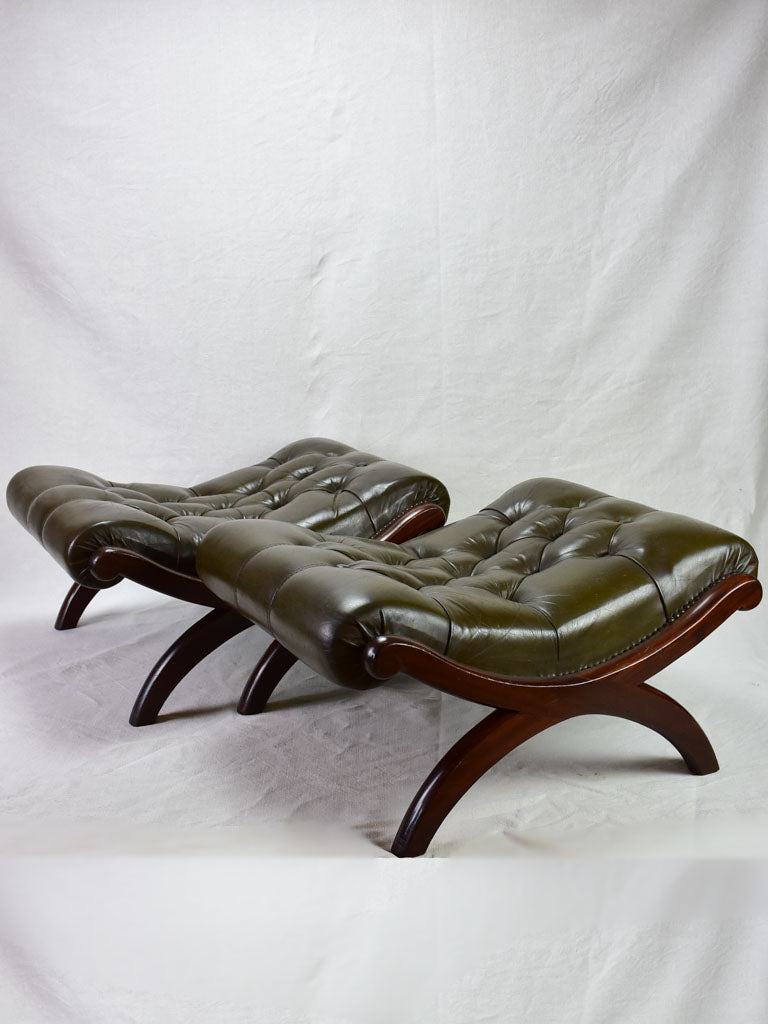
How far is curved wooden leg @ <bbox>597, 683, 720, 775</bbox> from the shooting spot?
86.7 inches

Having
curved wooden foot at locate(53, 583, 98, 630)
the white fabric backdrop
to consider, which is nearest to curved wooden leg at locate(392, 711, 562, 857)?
the white fabric backdrop

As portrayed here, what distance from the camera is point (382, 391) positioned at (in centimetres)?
358

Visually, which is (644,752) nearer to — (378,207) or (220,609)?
(220,609)

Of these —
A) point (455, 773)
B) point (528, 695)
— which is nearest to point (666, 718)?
point (528, 695)

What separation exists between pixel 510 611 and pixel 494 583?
222 millimetres

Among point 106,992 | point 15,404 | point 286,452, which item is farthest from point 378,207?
point 106,992

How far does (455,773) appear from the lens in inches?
80.1

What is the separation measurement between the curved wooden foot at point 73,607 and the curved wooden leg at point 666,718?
171cm

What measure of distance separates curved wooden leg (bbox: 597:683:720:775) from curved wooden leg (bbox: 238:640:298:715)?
833mm

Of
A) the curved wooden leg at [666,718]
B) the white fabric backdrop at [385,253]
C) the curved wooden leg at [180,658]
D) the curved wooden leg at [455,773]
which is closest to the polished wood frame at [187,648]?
the curved wooden leg at [180,658]

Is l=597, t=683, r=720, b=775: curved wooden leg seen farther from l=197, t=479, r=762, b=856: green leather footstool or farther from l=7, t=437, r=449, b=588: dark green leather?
l=7, t=437, r=449, b=588: dark green leather

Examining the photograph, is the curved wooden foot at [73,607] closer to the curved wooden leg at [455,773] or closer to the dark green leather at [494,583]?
the dark green leather at [494,583]

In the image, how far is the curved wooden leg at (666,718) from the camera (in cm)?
220

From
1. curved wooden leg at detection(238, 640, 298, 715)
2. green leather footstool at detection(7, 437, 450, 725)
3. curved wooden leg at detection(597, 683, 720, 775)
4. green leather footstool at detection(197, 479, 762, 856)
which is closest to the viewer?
green leather footstool at detection(197, 479, 762, 856)
